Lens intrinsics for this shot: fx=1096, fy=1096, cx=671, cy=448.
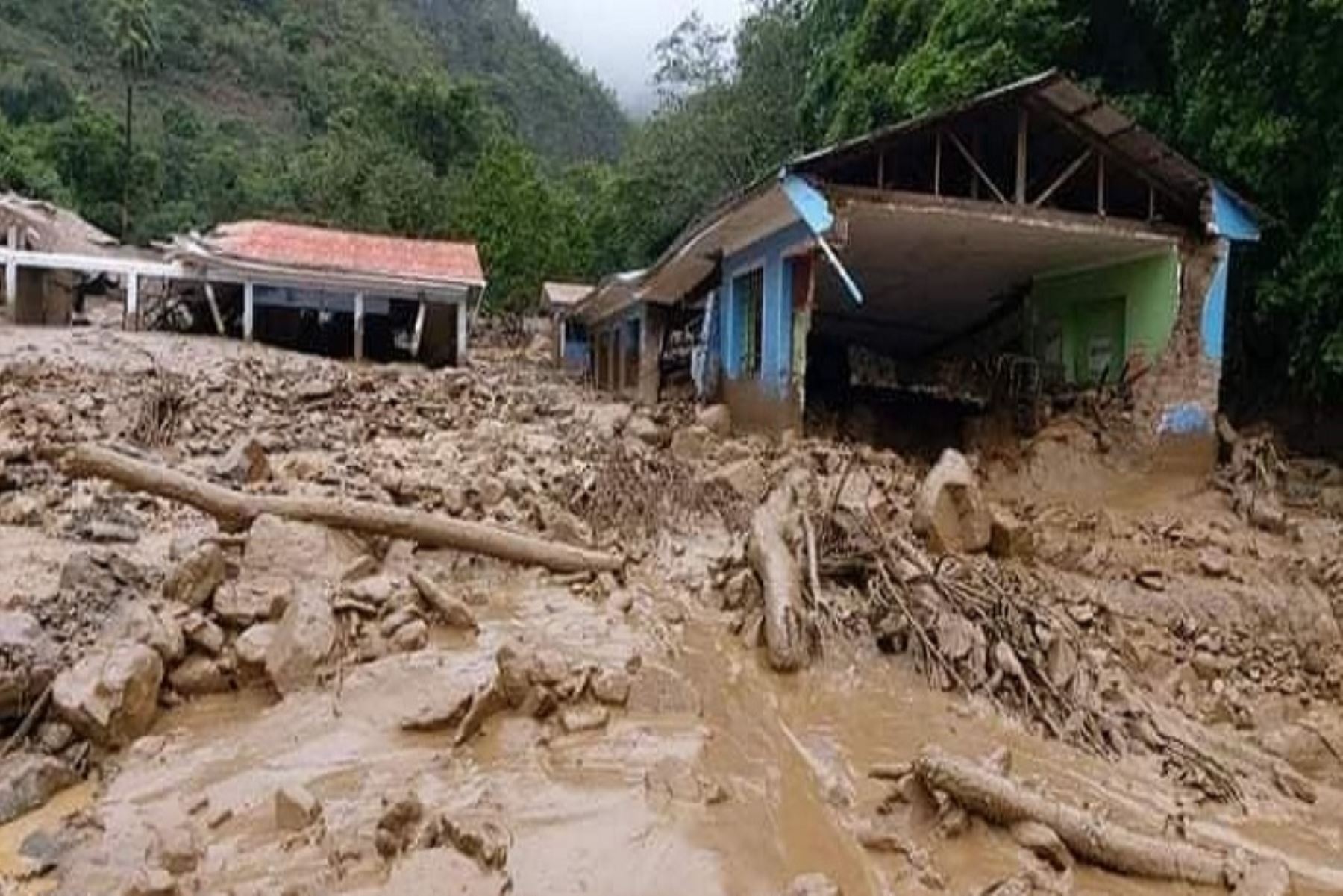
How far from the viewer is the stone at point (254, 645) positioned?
5.07 meters

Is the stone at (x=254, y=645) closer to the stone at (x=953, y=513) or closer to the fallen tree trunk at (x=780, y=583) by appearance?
the fallen tree trunk at (x=780, y=583)

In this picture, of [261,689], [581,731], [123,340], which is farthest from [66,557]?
[123,340]

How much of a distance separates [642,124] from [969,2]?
A: 24.1 meters

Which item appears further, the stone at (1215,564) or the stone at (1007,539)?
the stone at (1215,564)

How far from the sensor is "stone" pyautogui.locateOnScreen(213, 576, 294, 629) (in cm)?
534

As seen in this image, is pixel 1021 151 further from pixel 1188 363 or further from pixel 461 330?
pixel 461 330

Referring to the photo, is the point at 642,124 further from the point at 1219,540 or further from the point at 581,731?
the point at 581,731

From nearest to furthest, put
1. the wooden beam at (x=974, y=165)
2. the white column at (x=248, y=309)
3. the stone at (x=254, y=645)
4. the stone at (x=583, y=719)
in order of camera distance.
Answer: the stone at (x=583, y=719) → the stone at (x=254, y=645) → the wooden beam at (x=974, y=165) → the white column at (x=248, y=309)

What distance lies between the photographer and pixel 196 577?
17.9 feet

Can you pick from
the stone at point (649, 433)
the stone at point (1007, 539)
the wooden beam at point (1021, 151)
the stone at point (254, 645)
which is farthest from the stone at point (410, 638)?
the wooden beam at point (1021, 151)

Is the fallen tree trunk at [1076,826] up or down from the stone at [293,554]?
down

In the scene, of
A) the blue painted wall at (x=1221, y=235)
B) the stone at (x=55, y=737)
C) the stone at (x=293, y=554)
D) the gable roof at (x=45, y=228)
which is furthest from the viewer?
the gable roof at (x=45, y=228)

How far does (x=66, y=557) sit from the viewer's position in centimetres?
621

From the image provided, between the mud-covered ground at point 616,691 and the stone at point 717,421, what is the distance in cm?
339
